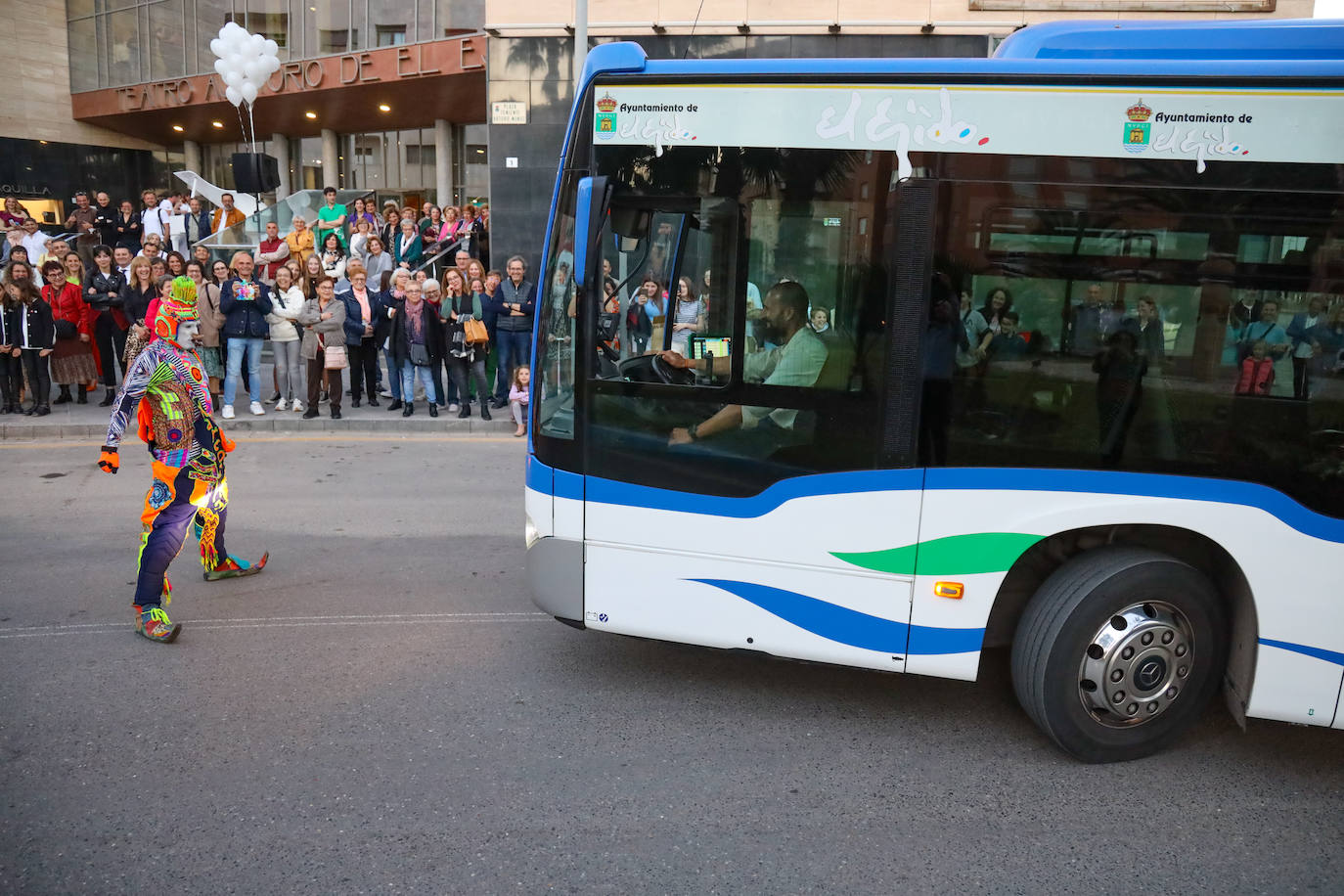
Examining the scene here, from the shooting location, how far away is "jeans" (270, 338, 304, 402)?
1288cm

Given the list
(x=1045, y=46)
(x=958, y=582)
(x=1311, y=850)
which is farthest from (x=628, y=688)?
(x=1045, y=46)

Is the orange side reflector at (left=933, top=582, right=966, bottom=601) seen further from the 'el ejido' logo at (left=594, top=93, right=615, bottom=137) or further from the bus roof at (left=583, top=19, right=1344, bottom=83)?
the 'el ejido' logo at (left=594, top=93, right=615, bottom=137)

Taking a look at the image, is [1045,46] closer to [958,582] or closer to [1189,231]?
[1189,231]

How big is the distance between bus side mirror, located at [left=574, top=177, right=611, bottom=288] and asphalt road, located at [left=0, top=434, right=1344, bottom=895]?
216 centimetres

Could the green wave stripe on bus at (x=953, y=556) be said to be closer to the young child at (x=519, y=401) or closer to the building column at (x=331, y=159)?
the young child at (x=519, y=401)

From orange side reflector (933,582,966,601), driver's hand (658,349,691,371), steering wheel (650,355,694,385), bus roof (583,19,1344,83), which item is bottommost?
orange side reflector (933,582,966,601)

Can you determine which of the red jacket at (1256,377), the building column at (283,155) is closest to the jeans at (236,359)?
the red jacket at (1256,377)

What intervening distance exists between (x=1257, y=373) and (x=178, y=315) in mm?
5577

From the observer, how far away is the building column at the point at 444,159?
29125 mm

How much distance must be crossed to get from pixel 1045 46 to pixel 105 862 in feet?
16.6

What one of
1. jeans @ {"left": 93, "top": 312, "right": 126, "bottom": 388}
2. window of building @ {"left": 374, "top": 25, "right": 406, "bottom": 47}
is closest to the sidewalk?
jeans @ {"left": 93, "top": 312, "right": 126, "bottom": 388}

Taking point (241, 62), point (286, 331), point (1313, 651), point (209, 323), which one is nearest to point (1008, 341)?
point (1313, 651)

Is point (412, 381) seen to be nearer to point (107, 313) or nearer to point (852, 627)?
point (107, 313)

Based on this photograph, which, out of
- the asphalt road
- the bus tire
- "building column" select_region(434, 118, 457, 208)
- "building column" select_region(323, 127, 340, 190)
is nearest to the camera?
the asphalt road
